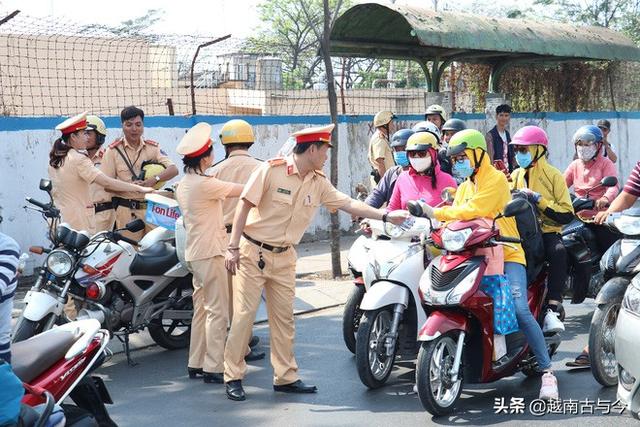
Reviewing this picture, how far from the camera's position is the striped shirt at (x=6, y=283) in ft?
14.3

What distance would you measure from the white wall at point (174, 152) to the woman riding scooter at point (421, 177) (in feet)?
16.1

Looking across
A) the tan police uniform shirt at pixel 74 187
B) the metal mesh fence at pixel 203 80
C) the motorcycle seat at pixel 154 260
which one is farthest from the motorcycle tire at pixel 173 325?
the metal mesh fence at pixel 203 80

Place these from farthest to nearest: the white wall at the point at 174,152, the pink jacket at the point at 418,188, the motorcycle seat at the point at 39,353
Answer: the white wall at the point at 174,152, the pink jacket at the point at 418,188, the motorcycle seat at the point at 39,353

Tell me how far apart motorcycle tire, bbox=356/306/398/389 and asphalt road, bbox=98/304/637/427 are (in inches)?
4.8

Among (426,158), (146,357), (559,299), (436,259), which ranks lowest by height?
(146,357)

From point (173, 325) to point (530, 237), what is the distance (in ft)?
10.5

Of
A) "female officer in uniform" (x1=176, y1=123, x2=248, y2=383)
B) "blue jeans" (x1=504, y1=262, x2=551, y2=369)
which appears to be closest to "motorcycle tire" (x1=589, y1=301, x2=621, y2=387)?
"blue jeans" (x1=504, y1=262, x2=551, y2=369)

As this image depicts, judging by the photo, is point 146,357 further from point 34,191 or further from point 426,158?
point 34,191

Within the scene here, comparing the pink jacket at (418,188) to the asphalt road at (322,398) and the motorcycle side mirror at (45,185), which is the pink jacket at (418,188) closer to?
the asphalt road at (322,398)

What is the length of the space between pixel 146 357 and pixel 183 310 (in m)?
0.53

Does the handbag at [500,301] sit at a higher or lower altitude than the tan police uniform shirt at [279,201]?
lower

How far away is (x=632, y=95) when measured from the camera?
23812 millimetres

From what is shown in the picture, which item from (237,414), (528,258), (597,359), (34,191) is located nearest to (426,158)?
(528,258)

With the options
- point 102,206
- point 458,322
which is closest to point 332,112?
point 102,206
